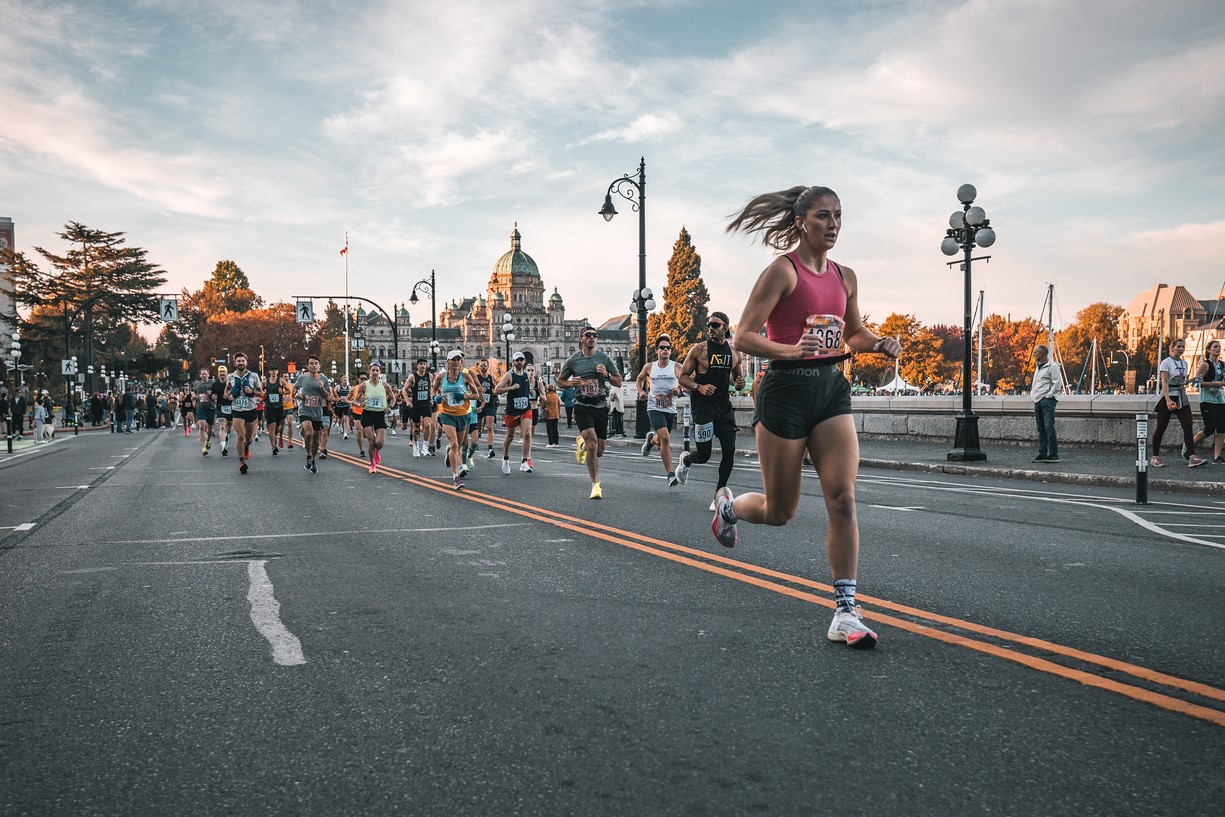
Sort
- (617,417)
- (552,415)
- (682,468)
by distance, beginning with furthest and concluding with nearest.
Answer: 1. (617,417)
2. (552,415)
3. (682,468)

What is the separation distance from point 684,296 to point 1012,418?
8144 cm

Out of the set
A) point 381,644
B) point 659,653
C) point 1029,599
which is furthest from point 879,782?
point 1029,599

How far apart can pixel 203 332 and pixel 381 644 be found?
106317mm

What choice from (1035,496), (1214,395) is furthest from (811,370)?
(1214,395)

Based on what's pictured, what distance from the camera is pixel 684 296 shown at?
10044 centimetres

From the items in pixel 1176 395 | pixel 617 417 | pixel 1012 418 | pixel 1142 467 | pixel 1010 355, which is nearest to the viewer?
pixel 1142 467

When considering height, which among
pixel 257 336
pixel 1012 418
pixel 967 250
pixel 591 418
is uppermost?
pixel 257 336

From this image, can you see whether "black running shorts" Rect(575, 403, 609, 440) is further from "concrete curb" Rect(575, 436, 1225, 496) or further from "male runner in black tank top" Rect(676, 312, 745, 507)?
"concrete curb" Rect(575, 436, 1225, 496)

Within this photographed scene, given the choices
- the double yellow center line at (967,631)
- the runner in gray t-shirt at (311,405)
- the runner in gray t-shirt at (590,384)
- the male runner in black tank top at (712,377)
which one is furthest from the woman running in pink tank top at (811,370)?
the runner in gray t-shirt at (311,405)

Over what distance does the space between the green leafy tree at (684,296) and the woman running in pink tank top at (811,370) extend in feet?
308

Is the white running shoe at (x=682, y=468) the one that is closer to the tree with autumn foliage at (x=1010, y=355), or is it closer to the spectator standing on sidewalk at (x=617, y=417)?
the spectator standing on sidewalk at (x=617, y=417)

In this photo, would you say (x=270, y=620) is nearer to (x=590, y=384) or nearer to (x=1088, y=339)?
(x=590, y=384)

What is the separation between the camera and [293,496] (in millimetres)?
11875

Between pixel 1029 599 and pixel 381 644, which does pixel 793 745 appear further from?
pixel 1029 599
